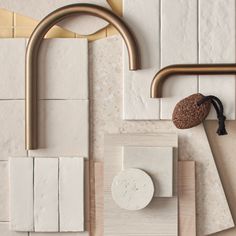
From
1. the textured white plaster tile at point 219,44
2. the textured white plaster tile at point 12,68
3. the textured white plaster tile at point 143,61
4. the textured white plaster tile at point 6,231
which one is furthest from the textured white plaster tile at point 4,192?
the textured white plaster tile at point 219,44

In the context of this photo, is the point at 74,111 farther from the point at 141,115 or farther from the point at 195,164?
the point at 195,164

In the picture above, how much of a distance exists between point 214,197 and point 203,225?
2.3 inches

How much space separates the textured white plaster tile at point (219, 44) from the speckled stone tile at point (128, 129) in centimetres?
7

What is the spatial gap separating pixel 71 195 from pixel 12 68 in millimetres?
273

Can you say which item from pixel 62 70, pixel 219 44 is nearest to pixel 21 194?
pixel 62 70

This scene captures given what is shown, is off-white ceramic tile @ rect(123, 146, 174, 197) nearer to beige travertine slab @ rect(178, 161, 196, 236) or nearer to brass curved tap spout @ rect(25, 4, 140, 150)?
beige travertine slab @ rect(178, 161, 196, 236)

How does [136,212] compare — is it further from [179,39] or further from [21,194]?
[179,39]

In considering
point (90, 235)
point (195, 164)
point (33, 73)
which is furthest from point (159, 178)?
point (33, 73)

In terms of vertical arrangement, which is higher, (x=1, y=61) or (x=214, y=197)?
(x=1, y=61)

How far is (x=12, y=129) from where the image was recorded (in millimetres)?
1090

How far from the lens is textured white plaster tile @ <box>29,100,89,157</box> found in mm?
1080

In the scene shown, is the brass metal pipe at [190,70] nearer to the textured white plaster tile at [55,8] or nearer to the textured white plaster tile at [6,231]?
the textured white plaster tile at [55,8]

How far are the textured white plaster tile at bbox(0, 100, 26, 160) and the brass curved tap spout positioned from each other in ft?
0.08

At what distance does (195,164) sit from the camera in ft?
3.51
